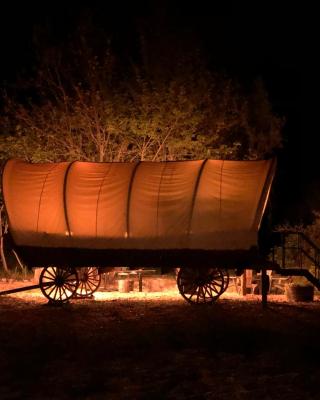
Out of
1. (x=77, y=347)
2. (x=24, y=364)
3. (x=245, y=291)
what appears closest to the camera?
(x=24, y=364)

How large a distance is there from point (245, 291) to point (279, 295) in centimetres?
89

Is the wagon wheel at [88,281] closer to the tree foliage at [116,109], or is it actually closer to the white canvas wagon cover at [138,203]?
the white canvas wagon cover at [138,203]

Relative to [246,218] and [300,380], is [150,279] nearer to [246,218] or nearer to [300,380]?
[246,218]

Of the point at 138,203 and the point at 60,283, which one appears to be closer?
the point at 138,203

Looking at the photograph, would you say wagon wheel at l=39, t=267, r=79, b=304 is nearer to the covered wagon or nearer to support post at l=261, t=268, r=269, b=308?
the covered wagon

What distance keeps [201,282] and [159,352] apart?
546 cm

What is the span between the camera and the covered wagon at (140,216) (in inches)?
515

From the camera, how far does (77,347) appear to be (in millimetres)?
9070

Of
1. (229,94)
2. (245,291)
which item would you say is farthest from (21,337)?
(229,94)

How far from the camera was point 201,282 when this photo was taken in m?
14.1

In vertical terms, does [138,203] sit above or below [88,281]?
above

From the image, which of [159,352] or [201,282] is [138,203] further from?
[159,352]

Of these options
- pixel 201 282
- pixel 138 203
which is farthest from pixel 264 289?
pixel 138 203

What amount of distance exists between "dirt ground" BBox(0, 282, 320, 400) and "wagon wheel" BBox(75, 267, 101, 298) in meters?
1.60
